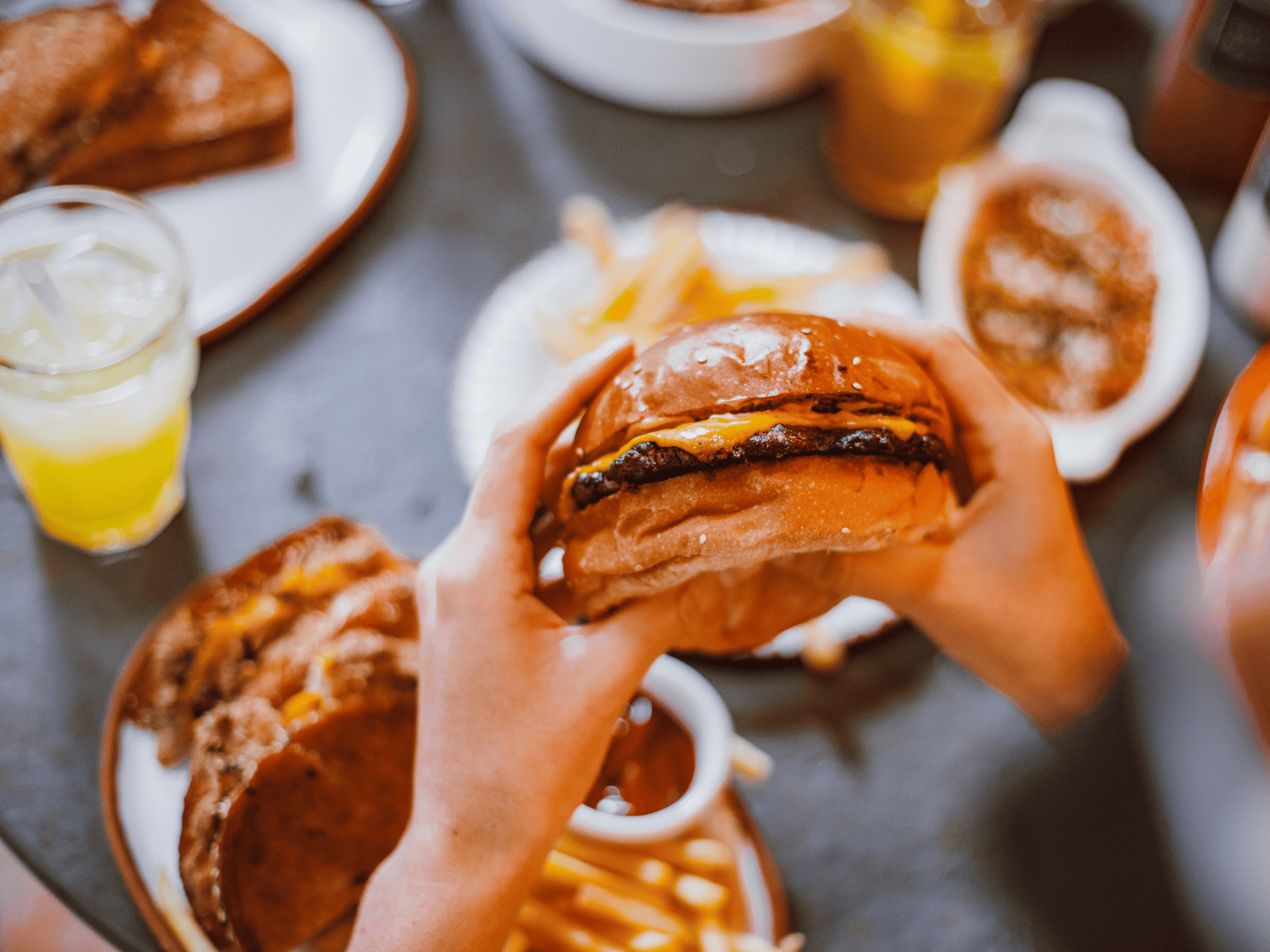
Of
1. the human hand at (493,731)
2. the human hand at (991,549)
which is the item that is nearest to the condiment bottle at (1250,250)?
the human hand at (991,549)

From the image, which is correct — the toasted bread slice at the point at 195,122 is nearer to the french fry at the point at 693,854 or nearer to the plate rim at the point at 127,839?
the plate rim at the point at 127,839

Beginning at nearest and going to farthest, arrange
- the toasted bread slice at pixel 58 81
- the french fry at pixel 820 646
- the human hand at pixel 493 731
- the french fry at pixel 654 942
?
the human hand at pixel 493 731 < the french fry at pixel 654 942 < the french fry at pixel 820 646 < the toasted bread slice at pixel 58 81

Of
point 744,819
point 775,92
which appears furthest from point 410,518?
point 775,92

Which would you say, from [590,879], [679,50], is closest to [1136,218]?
[679,50]

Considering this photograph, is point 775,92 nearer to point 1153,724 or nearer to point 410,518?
point 410,518

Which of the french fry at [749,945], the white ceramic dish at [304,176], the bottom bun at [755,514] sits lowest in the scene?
the french fry at [749,945]

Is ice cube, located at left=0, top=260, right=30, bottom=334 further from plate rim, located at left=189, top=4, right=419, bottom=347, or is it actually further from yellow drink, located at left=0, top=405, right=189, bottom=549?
plate rim, located at left=189, top=4, right=419, bottom=347

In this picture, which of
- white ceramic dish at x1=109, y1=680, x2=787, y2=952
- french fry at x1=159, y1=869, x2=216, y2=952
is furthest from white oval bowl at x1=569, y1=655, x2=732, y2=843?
french fry at x1=159, y1=869, x2=216, y2=952

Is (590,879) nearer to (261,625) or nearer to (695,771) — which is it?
(695,771)
